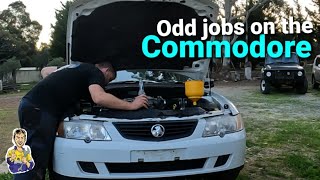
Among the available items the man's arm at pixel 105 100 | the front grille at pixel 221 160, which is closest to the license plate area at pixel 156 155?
the front grille at pixel 221 160

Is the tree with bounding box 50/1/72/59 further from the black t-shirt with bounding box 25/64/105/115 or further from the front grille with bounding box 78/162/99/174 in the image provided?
the front grille with bounding box 78/162/99/174

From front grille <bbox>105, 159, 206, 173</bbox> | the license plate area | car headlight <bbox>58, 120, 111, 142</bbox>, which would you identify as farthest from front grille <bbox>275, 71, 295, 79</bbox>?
car headlight <bbox>58, 120, 111, 142</bbox>

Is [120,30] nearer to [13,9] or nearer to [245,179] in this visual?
[245,179]

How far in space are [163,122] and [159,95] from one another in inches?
54.1

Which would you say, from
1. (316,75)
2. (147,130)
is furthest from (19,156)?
(316,75)

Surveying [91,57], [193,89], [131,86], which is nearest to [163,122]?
[193,89]

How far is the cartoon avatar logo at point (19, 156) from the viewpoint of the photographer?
3459 millimetres

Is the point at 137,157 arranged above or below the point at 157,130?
below

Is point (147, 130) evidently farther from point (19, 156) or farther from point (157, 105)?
point (19, 156)

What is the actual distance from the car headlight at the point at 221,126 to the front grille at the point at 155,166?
28 centimetres

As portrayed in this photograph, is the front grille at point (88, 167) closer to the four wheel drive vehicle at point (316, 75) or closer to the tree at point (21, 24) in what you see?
the four wheel drive vehicle at point (316, 75)

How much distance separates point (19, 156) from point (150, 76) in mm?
2421

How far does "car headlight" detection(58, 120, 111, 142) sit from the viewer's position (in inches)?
145

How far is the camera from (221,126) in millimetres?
3939
